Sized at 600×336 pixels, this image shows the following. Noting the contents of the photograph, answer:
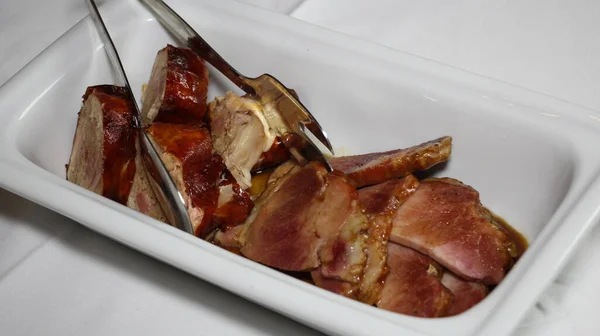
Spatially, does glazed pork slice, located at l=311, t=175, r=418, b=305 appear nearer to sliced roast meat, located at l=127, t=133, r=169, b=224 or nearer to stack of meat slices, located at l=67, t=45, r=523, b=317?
stack of meat slices, located at l=67, t=45, r=523, b=317

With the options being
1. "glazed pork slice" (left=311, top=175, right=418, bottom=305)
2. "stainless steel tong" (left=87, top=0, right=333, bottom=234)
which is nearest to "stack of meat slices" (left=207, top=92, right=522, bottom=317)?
"glazed pork slice" (left=311, top=175, right=418, bottom=305)

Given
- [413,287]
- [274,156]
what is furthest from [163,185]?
[413,287]

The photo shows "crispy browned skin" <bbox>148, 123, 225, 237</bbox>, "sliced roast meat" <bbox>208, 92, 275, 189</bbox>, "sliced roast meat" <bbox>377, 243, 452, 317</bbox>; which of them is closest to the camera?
"sliced roast meat" <bbox>377, 243, 452, 317</bbox>

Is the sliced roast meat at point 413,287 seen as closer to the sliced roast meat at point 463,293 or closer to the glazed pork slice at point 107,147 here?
the sliced roast meat at point 463,293

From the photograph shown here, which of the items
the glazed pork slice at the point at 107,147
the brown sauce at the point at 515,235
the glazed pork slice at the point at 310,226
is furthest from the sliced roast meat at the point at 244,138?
the brown sauce at the point at 515,235

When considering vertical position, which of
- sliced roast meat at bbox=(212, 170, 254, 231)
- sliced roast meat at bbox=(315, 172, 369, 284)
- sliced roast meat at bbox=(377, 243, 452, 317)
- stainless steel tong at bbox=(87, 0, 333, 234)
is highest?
stainless steel tong at bbox=(87, 0, 333, 234)
